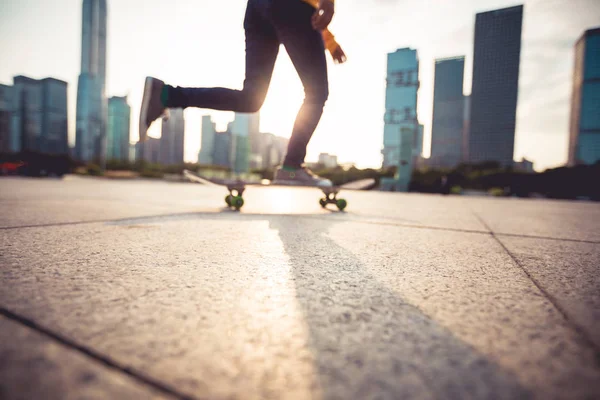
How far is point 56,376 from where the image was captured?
297 millimetres

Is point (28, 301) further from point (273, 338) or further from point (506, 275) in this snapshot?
point (506, 275)

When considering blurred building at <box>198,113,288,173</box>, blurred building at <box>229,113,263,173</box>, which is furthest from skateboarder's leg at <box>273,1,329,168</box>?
blurred building at <box>198,113,288,173</box>

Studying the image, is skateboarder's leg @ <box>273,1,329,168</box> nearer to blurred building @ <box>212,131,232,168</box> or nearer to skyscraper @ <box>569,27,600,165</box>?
blurred building @ <box>212,131,232,168</box>

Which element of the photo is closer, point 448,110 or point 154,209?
point 154,209

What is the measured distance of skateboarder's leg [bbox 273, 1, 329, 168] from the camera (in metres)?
1.95

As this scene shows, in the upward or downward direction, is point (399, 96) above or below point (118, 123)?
above

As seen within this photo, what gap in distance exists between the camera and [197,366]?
0.33 meters

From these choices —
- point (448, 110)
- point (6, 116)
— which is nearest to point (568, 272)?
point (6, 116)

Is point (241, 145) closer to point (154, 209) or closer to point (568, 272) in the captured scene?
point (154, 209)

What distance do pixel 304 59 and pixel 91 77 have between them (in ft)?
276

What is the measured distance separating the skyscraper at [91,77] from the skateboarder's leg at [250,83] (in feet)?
254

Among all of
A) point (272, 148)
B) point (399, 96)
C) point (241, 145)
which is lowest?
point (241, 145)

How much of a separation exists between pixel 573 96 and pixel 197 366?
99804mm

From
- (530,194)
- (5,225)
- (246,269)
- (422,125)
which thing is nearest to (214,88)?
(5,225)
